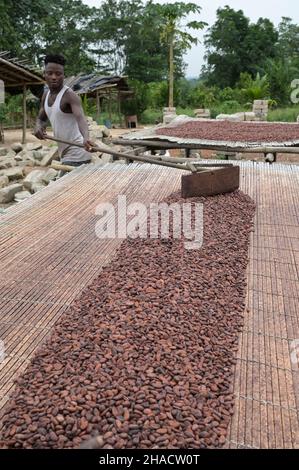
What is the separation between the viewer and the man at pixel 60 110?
3.25 m

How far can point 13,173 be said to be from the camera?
6.64 metres

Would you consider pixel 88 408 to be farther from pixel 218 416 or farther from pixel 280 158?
pixel 280 158

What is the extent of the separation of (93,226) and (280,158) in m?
6.55

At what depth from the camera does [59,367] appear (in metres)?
1.39

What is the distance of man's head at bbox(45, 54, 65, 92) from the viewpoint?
322cm

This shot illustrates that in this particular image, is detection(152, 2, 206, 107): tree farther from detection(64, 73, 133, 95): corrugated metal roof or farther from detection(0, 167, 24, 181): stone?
detection(0, 167, 24, 181): stone

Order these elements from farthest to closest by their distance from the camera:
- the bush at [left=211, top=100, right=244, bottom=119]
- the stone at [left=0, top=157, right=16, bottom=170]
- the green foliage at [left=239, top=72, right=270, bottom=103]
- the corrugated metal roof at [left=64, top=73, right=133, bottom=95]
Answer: the bush at [left=211, top=100, right=244, bottom=119]
the green foliage at [left=239, top=72, right=270, bottom=103]
the corrugated metal roof at [left=64, top=73, right=133, bottom=95]
the stone at [left=0, top=157, right=16, bottom=170]

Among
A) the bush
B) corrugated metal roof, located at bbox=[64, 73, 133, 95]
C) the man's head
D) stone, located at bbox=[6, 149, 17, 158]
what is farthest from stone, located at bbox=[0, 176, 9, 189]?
the bush

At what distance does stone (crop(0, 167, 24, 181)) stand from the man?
3.15 meters

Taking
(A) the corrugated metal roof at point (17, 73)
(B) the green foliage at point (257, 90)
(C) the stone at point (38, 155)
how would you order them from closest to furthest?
(C) the stone at point (38, 155) < (A) the corrugated metal roof at point (17, 73) < (B) the green foliage at point (257, 90)

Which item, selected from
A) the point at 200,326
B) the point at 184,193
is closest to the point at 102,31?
the point at 184,193

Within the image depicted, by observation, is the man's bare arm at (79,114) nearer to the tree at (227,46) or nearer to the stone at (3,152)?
the stone at (3,152)

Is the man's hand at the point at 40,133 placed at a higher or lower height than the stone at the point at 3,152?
higher

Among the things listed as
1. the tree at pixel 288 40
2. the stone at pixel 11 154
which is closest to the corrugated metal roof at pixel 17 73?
the stone at pixel 11 154
